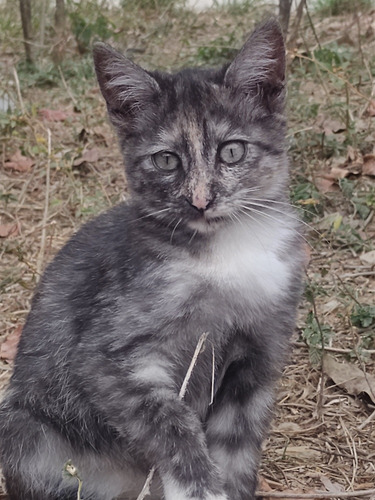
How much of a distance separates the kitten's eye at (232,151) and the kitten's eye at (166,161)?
0.44 ft

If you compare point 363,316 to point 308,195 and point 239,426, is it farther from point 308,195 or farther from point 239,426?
point 239,426

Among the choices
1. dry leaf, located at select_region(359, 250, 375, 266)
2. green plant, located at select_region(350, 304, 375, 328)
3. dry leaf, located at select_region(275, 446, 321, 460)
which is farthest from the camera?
dry leaf, located at select_region(359, 250, 375, 266)

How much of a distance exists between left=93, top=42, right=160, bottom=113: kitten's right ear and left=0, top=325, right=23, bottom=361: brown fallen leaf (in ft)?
4.47

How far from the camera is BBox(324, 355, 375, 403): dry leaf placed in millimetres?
3141

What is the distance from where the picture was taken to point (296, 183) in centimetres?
425

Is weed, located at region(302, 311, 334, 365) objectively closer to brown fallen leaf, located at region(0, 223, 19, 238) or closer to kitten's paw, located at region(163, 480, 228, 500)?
kitten's paw, located at region(163, 480, 228, 500)

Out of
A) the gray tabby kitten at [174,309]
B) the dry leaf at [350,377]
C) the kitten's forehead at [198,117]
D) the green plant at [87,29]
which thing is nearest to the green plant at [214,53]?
the green plant at [87,29]

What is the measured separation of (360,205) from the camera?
13.5 feet

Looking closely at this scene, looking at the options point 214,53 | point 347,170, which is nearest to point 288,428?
point 347,170

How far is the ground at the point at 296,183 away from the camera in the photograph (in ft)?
10.0

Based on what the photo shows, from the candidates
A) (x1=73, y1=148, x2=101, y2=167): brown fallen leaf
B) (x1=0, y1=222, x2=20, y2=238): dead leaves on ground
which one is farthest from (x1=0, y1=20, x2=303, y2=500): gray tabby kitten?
(x1=73, y1=148, x2=101, y2=167): brown fallen leaf

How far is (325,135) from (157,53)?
220 cm

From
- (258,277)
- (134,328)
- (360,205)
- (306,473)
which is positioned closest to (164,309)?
(134,328)

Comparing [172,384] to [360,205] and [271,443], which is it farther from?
[360,205]
